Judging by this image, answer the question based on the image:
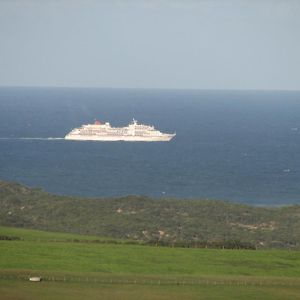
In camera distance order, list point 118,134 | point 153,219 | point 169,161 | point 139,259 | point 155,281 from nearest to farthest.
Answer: point 155,281, point 139,259, point 153,219, point 169,161, point 118,134

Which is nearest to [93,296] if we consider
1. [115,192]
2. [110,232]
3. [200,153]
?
[110,232]

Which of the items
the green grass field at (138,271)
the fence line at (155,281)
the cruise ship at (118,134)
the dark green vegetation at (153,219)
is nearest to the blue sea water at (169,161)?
the cruise ship at (118,134)

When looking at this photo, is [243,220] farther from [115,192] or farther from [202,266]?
[115,192]

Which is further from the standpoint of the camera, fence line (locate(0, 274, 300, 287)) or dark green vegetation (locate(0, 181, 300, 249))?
dark green vegetation (locate(0, 181, 300, 249))

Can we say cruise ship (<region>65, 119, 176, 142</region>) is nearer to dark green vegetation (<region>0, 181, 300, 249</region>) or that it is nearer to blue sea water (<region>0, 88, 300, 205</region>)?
blue sea water (<region>0, 88, 300, 205</region>)

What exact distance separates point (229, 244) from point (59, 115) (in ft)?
447

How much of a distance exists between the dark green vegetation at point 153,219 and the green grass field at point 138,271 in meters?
5.37

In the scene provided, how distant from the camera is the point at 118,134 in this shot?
129 meters

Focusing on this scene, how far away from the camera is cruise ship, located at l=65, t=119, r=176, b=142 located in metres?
128

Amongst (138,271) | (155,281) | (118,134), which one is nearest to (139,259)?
(138,271)

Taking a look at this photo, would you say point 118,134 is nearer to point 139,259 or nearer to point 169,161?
point 169,161

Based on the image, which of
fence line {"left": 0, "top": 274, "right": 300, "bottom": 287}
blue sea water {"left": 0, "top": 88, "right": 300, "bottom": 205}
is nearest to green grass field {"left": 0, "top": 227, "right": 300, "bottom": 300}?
fence line {"left": 0, "top": 274, "right": 300, "bottom": 287}

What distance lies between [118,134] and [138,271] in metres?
92.9

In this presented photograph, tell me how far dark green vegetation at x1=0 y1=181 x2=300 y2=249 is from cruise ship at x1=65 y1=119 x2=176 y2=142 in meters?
65.6
